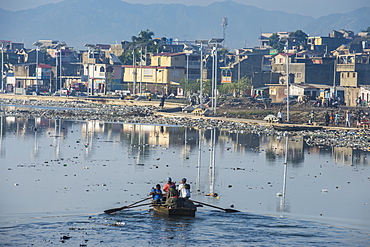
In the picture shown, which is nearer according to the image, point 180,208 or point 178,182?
point 180,208

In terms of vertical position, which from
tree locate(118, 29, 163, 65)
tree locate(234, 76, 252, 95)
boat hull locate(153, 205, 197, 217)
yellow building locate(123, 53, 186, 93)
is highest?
tree locate(118, 29, 163, 65)

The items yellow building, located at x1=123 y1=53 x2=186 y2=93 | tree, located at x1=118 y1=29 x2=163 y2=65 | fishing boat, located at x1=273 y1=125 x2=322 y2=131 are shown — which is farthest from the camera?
tree, located at x1=118 y1=29 x2=163 y2=65

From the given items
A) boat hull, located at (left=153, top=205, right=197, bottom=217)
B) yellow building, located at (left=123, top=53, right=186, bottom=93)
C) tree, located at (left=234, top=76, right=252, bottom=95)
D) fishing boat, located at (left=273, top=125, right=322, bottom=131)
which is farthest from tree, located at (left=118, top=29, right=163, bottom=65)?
boat hull, located at (left=153, top=205, right=197, bottom=217)

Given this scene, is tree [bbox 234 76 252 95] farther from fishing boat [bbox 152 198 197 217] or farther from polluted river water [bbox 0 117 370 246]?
fishing boat [bbox 152 198 197 217]

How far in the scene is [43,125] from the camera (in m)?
55.8

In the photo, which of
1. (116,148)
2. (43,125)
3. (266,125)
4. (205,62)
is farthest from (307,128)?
(205,62)

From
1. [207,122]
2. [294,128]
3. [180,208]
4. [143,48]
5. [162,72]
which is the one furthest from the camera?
[143,48]

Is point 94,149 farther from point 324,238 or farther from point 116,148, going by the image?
point 324,238

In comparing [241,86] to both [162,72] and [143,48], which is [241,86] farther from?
[143,48]

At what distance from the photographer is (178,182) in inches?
1099

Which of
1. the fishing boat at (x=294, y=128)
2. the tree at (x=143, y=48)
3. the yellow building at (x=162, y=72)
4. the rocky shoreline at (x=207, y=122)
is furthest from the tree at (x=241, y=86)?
the fishing boat at (x=294, y=128)

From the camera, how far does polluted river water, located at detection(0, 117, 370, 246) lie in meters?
19.2

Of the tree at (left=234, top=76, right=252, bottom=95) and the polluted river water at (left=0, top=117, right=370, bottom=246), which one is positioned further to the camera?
the tree at (left=234, top=76, right=252, bottom=95)

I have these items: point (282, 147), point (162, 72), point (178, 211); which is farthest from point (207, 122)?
point (162, 72)
